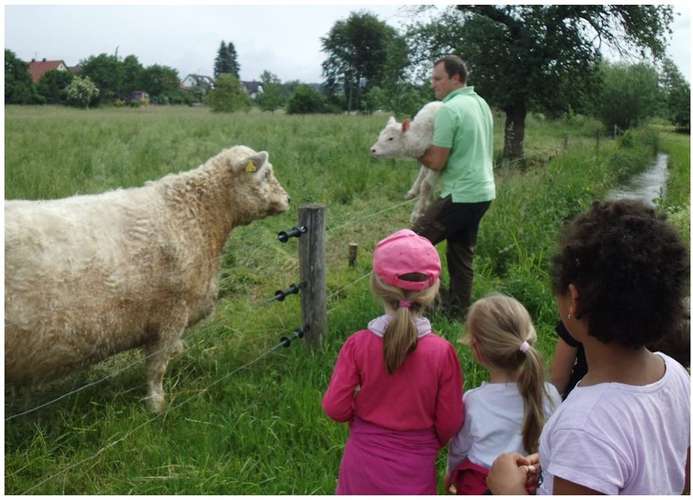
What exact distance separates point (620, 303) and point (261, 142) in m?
15.4

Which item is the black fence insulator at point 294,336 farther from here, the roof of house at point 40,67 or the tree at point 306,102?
the tree at point 306,102

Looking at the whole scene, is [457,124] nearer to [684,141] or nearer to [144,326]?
[144,326]

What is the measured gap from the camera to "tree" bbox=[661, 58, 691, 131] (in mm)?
18466

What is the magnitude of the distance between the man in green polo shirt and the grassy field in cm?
80

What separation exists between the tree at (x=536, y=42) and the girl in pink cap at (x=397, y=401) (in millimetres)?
13611

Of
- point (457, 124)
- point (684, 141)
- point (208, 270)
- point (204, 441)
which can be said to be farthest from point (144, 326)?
point (684, 141)

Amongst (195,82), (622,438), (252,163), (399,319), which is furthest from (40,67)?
(195,82)

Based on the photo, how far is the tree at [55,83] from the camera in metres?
6.40

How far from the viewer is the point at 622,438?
4.67ft

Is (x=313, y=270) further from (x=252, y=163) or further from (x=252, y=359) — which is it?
(x=252, y=163)

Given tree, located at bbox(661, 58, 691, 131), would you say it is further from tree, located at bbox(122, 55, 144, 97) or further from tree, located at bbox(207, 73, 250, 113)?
tree, located at bbox(207, 73, 250, 113)

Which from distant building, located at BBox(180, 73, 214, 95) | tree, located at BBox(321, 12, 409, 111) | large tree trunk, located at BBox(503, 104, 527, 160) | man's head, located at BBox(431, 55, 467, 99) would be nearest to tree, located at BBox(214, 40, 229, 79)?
tree, located at BBox(321, 12, 409, 111)

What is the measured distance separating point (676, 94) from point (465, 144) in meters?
23.7

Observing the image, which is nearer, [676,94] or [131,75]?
[131,75]
